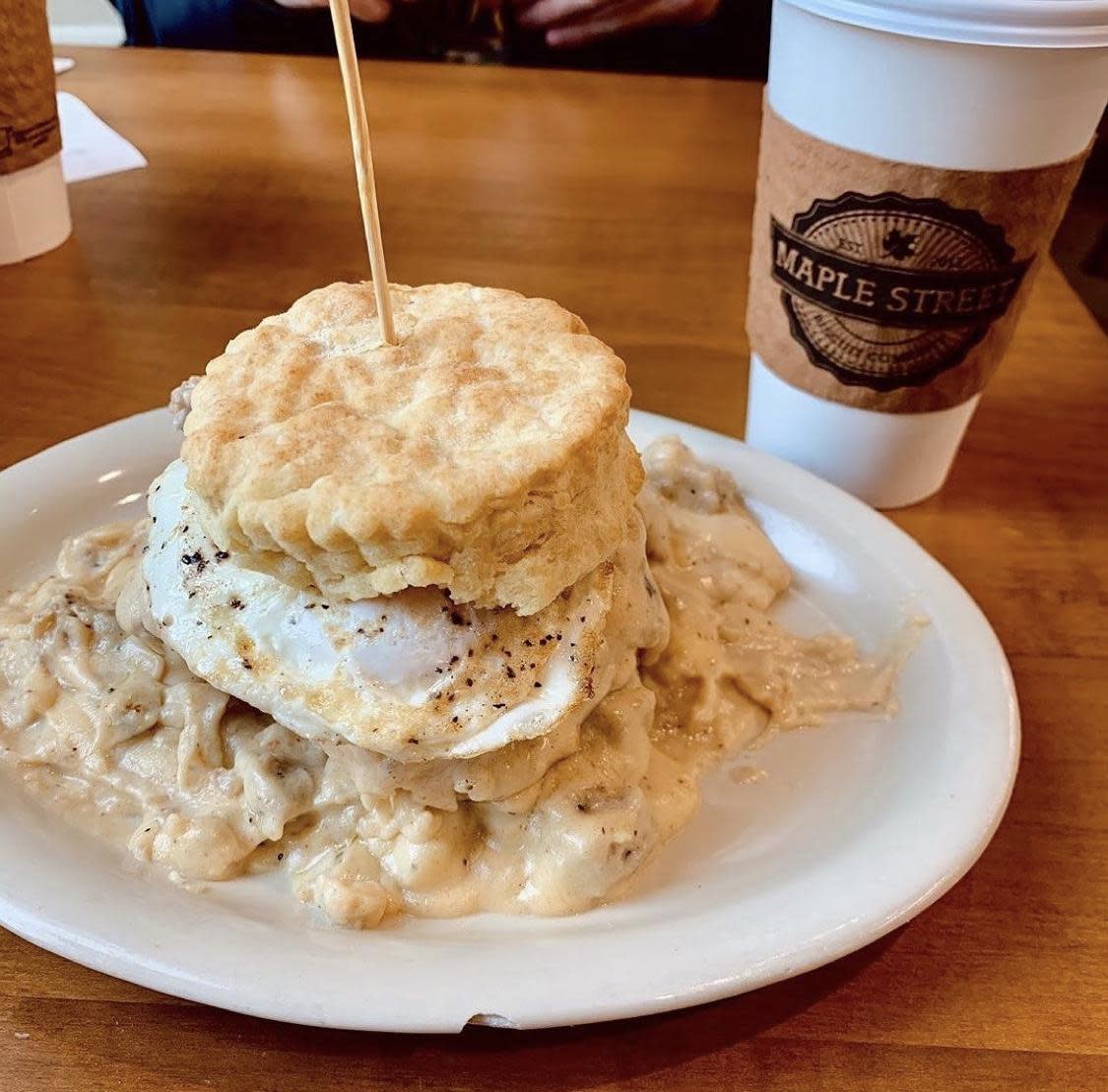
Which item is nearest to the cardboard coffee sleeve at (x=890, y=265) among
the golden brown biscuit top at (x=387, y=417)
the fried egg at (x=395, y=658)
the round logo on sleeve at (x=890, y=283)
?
the round logo on sleeve at (x=890, y=283)

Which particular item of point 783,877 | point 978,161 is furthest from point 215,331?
point 783,877

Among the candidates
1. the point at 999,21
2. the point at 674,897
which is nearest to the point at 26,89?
the point at 999,21

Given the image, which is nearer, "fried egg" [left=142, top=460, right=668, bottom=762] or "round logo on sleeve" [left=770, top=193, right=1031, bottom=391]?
"fried egg" [left=142, top=460, right=668, bottom=762]

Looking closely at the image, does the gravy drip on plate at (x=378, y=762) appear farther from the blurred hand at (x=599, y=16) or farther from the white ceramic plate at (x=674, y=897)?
the blurred hand at (x=599, y=16)

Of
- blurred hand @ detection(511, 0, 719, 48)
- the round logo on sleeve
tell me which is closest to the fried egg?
the round logo on sleeve

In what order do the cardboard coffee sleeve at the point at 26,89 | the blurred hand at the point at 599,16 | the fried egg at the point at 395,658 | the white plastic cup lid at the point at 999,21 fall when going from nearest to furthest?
the fried egg at the point at 395,658
the white plastic cup lid at the point at 999,21
the cardboard coffee sleeve at the point at 26,89
the blurred hand at the point at 599,16

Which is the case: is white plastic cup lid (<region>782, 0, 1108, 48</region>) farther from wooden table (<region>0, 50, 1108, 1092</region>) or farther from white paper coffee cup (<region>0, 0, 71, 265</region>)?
white paper coffee cup (<region>0, 0, 71, 265</region>)

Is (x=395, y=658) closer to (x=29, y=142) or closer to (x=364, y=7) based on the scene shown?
(x=29, y=142)
